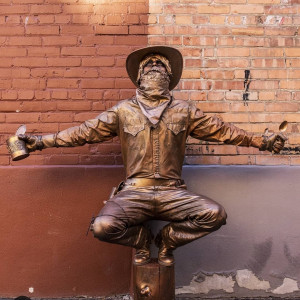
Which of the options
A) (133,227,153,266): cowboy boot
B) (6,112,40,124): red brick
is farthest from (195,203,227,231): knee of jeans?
(6,112,40,124): red brick

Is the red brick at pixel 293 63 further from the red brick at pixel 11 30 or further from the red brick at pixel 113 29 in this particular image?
the red brick at pixel 11 30

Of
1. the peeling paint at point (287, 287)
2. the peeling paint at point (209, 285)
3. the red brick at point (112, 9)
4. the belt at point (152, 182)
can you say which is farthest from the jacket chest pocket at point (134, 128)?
the peeling paint at point (287, 287)

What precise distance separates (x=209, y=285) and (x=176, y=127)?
63.2 inches

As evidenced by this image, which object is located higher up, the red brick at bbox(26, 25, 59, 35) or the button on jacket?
the red brick at bbox(26, 25, 59, 35)

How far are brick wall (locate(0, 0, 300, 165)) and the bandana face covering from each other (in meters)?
0.70

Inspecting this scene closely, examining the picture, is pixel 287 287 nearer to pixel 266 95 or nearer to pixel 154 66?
pixel 266 95

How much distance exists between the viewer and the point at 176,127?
11.1ft

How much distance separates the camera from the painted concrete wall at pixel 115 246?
3.92 metres

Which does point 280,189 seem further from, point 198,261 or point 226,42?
point 226,42

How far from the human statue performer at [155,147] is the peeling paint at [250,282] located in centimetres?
101

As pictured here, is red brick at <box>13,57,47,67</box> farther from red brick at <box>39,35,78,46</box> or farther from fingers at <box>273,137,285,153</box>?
fingers at <box>273,137,285,153</box>

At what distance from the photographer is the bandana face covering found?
11.1 feet

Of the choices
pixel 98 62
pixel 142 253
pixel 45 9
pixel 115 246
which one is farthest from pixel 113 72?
pixel 142 253

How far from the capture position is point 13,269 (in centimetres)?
395
